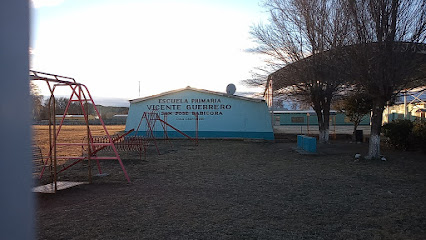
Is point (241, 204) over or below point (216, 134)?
below

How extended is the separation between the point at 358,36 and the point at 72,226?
10.2 m

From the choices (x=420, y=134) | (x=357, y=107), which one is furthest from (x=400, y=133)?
(x=357, y=107)

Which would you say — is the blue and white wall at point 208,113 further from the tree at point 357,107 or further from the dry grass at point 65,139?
the tree at point 357,107

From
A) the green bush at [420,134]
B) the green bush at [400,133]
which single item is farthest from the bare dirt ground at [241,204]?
the green bush at [400,133]

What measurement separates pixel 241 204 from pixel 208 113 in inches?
720

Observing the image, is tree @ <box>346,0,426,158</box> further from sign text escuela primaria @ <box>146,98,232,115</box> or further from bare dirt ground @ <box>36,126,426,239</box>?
sign text escuela primaria @ <box>146,98,232,115</box>

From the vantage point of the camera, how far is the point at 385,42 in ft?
35.7

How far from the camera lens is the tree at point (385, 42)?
10.7 meters

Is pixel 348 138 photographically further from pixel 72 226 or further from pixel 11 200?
pixel 11 200

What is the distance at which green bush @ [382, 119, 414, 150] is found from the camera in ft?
50.2

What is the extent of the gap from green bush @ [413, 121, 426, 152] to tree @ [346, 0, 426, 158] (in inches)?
136

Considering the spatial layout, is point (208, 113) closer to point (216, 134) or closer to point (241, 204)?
point (216, 134)

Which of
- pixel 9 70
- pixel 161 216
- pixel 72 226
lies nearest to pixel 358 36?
pixel 161 216

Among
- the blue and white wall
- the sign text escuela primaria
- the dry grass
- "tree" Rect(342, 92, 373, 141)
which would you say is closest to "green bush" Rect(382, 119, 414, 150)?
"tree" Rect(342, 92, 373, 141)
